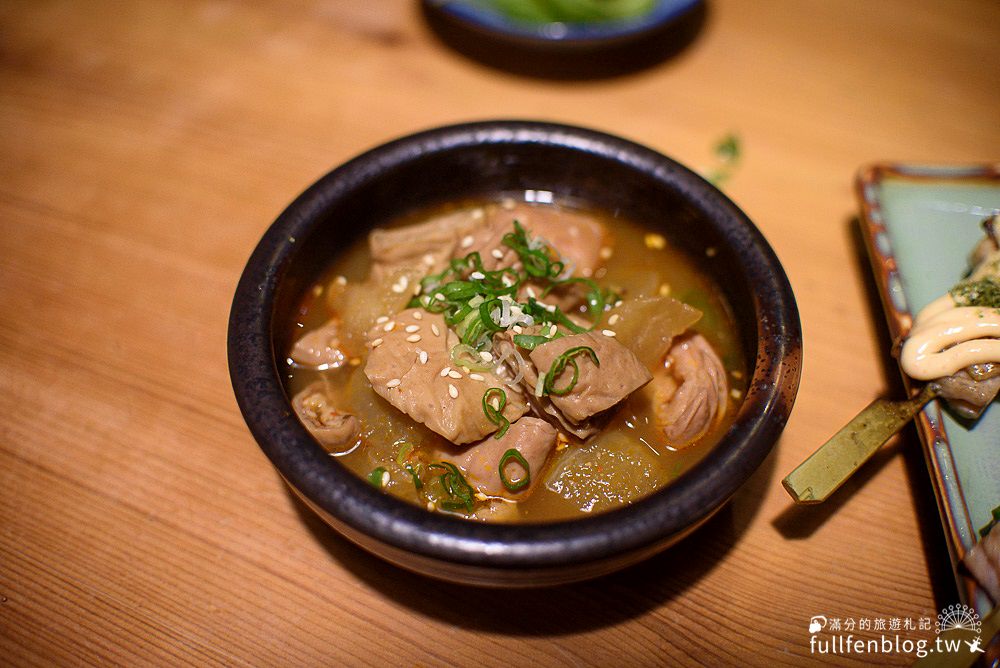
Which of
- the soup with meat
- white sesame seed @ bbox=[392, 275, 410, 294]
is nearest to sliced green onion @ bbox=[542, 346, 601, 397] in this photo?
the soup with meat

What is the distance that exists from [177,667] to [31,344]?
4.30 feet

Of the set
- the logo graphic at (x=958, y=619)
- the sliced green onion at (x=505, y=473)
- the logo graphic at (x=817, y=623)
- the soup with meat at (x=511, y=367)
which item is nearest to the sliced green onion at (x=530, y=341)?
the soup with meat at (x=511, y=367)

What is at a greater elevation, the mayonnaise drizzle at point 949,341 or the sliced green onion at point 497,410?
the mayonnaise drizzle at point 949,341

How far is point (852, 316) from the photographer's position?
2498 mm

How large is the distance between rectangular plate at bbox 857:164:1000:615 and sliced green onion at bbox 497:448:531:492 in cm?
109

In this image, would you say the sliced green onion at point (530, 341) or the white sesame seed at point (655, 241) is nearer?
the sliced green onion at point (530, 341)

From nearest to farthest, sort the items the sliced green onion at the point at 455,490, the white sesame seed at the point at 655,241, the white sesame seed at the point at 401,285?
1. the sliced green onion at the point at 455,490
2. the white sesame seed at the point at 401,285
3. the white sesame seed at the point at 655,241

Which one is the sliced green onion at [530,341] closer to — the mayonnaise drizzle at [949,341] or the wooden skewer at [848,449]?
the wooden skewer at [848,449]

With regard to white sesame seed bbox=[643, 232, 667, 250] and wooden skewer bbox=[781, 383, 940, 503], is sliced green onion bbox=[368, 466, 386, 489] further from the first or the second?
white sesame seed bbox=[643, 232, 667, 250]

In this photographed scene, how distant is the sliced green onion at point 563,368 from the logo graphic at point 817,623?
0.91m

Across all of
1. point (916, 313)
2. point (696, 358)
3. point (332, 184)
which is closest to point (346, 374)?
point (332, 184)

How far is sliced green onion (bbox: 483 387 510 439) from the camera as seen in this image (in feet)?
5.89

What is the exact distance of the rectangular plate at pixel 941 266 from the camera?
1757 millimetres

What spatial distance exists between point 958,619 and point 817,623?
328 millimetres
